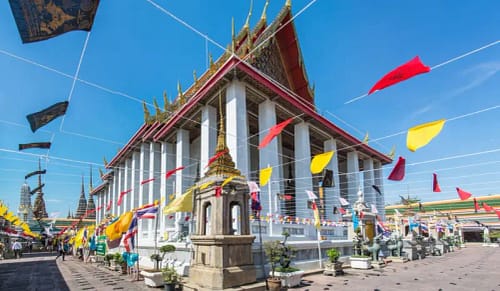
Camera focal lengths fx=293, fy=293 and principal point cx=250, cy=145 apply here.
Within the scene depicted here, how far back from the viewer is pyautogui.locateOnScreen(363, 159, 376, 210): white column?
2673cm

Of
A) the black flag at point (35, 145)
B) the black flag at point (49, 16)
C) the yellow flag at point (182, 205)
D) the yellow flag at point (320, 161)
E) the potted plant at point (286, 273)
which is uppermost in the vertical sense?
the black flag at point (49, 16)

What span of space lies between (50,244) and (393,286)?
44.3 m

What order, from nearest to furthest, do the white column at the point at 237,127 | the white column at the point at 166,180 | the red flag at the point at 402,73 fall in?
the red flag at the point at 402,73, the white column at the point at 237,127, the white column at the point at 166,180

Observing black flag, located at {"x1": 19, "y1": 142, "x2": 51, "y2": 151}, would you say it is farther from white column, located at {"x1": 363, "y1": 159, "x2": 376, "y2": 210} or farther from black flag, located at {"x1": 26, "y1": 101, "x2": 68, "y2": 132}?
white column, located at {"x1": 363, "y1": 159, "x2": 376, "y2": 210}

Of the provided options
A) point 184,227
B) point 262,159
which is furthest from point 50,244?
point 262,159

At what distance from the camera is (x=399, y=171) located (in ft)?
25.5

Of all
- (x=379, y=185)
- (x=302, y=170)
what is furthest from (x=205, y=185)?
(x=379, y=185)

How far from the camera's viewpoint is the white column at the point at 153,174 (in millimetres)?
19672

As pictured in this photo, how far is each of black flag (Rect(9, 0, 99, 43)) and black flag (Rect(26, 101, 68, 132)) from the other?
332 cm

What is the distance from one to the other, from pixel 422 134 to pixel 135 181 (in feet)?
74.9

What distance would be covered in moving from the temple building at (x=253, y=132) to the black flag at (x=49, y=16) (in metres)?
5.78

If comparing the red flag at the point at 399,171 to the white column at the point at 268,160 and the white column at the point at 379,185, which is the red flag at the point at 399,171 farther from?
the white column at the point at 379,185

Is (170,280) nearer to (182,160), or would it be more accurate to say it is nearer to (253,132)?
(182,160)

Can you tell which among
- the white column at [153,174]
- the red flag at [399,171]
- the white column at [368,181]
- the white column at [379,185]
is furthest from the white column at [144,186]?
the white column at [379,185]
